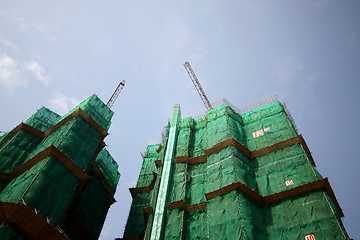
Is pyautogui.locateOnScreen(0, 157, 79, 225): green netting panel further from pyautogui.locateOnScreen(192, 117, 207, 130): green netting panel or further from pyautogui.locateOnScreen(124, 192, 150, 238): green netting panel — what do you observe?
pyautogui.locateOnScreen(192, 117, 207, 130): green netting panel

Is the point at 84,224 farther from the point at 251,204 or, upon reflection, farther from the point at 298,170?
the point at 298,170

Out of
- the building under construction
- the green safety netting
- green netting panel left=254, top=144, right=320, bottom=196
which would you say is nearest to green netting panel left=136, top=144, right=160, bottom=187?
the building under construction

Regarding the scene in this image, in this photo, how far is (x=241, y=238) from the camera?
18.7 m

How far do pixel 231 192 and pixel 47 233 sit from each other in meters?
14.6

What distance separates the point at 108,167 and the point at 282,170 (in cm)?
2518

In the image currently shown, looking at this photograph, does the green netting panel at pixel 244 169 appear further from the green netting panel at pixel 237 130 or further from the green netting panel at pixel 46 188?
the green netting panel at pixel 46 188

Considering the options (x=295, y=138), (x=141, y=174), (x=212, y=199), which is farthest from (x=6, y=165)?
(x=295, y=138)

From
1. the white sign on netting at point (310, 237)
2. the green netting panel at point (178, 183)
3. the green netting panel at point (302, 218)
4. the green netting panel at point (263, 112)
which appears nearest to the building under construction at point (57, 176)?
the green netting panel at point (178, 183)

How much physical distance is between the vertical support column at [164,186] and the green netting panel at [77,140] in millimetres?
8148

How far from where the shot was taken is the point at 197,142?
32219mm

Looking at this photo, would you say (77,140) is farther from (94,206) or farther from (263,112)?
(263,112)

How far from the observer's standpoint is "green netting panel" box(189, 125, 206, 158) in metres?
30.5

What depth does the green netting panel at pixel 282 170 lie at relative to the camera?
74.3 feet

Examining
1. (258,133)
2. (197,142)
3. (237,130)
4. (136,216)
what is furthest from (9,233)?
(258,133)
